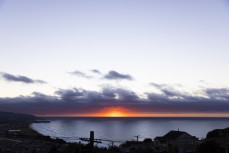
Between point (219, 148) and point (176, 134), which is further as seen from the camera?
point (176, 134)

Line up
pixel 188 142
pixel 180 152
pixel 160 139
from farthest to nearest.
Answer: pixel 160 139 < pixel 188 142 < pixel 180 152

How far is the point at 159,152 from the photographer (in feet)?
125

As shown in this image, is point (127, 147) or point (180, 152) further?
point (127, 147)

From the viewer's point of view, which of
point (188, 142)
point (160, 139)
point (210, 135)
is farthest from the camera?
point (210, 135)

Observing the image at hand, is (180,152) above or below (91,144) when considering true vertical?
below

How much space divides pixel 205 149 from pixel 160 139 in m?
16.9

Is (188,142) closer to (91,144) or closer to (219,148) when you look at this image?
(219,148)

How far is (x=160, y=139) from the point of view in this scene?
157ft

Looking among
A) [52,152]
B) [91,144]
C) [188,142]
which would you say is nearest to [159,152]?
[188,142]

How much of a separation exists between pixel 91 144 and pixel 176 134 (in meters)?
40.5

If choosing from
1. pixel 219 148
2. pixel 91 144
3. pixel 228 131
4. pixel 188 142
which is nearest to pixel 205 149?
pixel 219 148

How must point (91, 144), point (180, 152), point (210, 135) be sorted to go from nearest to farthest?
point (91, 144) < point (180, 152) < point (210, 135)

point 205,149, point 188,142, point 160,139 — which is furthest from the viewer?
point 160,139

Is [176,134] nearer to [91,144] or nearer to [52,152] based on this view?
[52,152]
